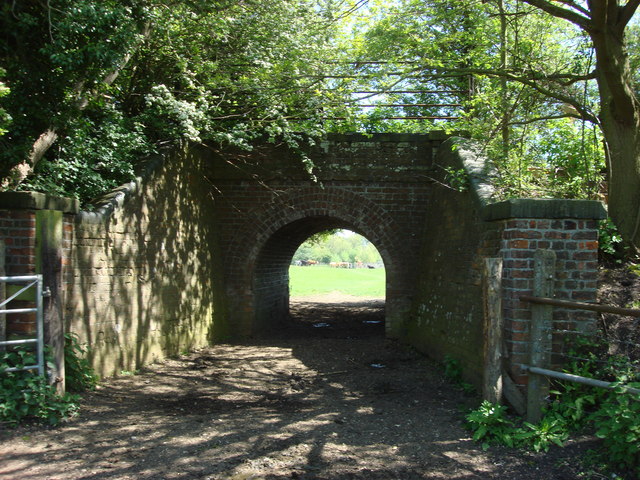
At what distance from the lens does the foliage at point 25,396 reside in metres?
4.69

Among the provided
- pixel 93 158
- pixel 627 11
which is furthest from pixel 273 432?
pixel 627 11

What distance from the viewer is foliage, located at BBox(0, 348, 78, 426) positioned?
15.4 ft

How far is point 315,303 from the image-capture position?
18.5m

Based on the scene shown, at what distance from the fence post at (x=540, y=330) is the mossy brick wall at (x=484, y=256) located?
0.52 feet

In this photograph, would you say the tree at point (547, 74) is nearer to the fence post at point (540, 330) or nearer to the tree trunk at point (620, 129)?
the tree trunk at point (620, 129)

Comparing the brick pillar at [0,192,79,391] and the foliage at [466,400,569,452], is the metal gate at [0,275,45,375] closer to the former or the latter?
the brick pillar at [0,192,79,391]

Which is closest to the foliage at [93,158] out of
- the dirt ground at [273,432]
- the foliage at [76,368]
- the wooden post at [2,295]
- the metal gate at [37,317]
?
the wooden post at [2,295]

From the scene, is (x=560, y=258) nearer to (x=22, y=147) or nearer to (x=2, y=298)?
(x=2, y=298)

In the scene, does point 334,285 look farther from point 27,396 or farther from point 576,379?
point 576,379

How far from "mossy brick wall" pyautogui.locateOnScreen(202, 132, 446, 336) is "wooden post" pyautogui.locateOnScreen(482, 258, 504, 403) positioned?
4.90 metres

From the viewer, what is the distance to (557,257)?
5.17 metres

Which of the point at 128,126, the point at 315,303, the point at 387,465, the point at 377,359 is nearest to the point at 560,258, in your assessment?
the point at 387,465

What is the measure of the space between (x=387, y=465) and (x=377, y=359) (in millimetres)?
4333

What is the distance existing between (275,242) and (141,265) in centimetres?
412
